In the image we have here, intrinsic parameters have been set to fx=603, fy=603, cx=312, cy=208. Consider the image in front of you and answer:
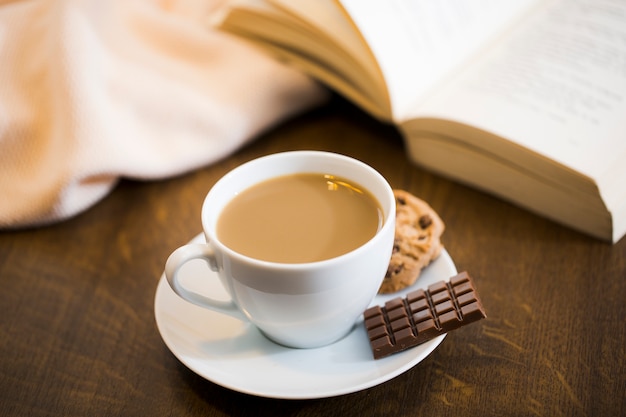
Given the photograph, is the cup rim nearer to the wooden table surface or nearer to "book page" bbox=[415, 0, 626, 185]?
the wooden table surface

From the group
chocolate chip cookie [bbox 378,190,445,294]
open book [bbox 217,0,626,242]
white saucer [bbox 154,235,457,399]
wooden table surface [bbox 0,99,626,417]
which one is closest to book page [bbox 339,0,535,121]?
open book [bbox 217,0,626,242]

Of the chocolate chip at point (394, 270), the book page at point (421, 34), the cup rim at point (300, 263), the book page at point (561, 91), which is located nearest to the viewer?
the cup rim at point (300, 263)

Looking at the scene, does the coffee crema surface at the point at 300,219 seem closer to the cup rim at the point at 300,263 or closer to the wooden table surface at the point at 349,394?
the cup rim at the point at 300,263

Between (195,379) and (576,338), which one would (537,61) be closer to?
(576,338)

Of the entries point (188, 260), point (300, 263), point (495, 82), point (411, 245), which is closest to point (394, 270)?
point (411, 245)

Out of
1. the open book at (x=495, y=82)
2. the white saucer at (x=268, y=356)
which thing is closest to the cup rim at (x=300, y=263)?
the white saucer at (x=268, y=356)

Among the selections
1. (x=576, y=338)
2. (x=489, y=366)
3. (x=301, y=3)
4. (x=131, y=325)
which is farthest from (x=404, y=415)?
(x=301, y=3)
